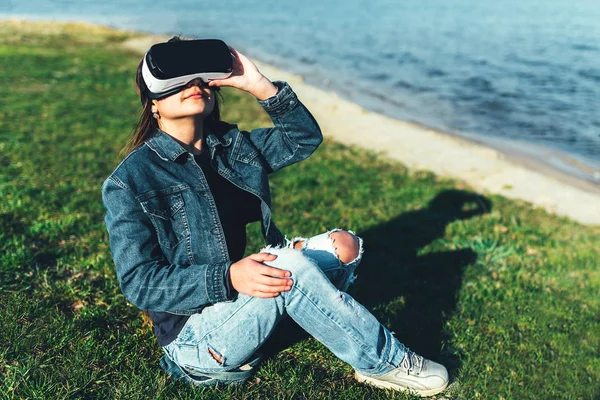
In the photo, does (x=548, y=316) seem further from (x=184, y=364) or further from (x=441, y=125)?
(x=441, y=125)

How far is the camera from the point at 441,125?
45.1 feet

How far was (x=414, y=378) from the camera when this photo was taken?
318 centimetres

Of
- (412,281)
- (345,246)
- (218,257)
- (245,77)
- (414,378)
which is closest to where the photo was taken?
(218,257)

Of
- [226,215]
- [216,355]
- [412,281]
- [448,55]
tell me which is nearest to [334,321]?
[216,355]

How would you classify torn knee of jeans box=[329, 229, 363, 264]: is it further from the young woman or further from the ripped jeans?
the ripped jeans

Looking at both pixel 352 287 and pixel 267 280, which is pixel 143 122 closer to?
pixel 267 280

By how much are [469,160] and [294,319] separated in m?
7.69

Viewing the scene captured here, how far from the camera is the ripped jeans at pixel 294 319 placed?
288 cm

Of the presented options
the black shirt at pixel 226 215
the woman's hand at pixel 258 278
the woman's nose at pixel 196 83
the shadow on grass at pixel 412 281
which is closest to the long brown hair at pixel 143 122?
the woman's nose at pixel 196 83

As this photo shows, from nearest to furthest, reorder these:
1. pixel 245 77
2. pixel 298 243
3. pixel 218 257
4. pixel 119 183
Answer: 1. pixel 119 183
2. pixel 218 257
3. pixel 245 77
4. pixel 298 243

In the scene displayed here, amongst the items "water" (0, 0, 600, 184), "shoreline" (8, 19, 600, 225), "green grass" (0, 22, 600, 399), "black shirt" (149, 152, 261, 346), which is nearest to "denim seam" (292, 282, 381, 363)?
"green grass" (0, 22, 600, 399)

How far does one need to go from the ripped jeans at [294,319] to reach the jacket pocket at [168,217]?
1.33ft

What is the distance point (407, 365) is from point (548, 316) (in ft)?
6.84

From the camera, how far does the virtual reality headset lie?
2879 mm
